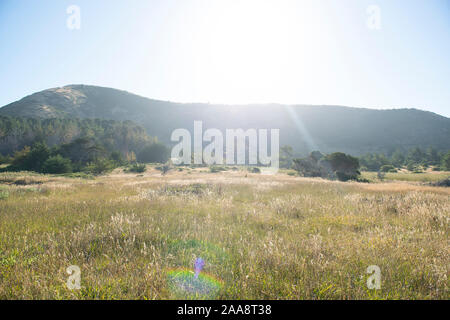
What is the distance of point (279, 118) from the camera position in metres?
163

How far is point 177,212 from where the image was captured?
20.8ft

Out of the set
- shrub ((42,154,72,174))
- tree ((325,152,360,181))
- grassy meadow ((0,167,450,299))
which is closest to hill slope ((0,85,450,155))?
tree ((325,152,360,181))

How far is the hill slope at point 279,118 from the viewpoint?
414 ft

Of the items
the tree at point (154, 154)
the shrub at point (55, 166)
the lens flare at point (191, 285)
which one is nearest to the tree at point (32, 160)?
the shrub at point (55, 166)

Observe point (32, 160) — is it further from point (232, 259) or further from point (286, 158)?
point (286, 158)

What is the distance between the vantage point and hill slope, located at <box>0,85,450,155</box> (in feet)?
414

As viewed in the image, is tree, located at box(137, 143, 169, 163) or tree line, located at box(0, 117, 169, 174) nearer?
tree line, located at box(0, 117, 169, 174)

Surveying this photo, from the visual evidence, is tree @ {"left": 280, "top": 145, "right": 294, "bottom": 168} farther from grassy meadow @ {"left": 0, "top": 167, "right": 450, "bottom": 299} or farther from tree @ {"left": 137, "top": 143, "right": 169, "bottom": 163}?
grassy meadow @ {"left": 0, "top": 167, "right": 450, "bottom": 299}

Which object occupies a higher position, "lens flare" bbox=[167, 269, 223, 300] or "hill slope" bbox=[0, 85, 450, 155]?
"hill slope" bbox=[0, 85, 450, 155]

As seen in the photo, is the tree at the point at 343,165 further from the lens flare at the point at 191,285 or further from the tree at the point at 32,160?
the tree at the point at 32,160

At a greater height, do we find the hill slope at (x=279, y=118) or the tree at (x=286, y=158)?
the hill slope at (x=279, y=118)

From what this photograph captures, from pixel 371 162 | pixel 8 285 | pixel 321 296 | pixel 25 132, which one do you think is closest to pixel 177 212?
pixel 8 285
